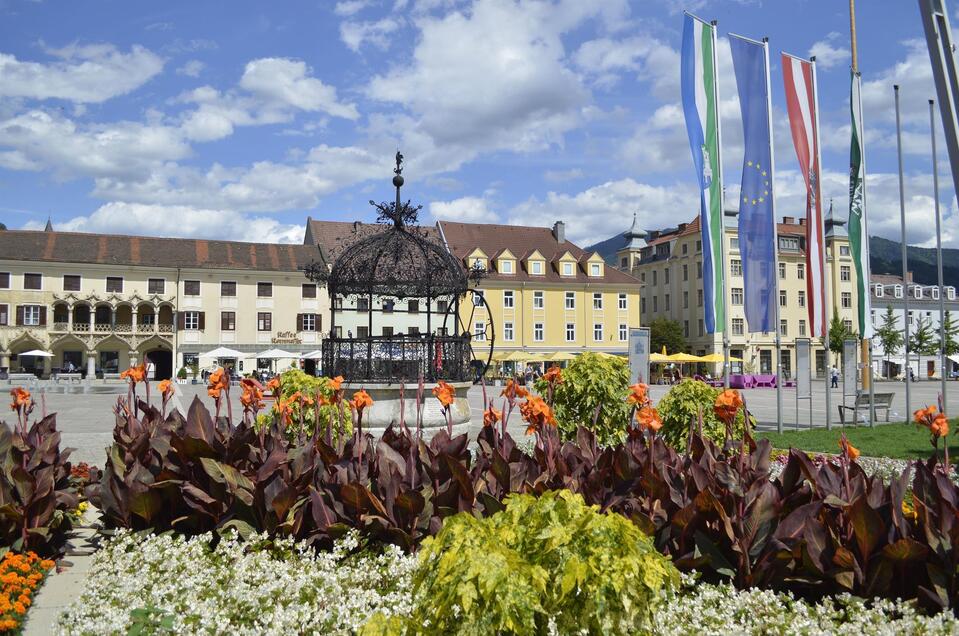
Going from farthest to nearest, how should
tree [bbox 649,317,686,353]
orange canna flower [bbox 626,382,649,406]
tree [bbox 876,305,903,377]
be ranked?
1. tree [bbox 876,305,903,377]
2. tree [bbox 649,317,686,353]
3. orange canna flower [bbox 626,382,649,406]

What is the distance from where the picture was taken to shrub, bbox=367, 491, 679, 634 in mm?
2404

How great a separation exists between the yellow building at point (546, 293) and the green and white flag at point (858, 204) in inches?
1629

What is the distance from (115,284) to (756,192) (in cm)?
4950

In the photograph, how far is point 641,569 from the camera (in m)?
2.59

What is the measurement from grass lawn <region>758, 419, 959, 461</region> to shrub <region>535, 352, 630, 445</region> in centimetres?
240

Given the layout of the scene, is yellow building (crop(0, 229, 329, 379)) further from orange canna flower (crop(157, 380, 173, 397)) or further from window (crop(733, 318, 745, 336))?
orange canna flower (crop(157, 380, 173, 397))

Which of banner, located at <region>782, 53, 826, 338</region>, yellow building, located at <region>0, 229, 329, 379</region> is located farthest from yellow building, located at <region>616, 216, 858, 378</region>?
banner, located at <region>782, 53, 826, 338</region>

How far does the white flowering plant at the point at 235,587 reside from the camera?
3865mm

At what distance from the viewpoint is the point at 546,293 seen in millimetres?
60188

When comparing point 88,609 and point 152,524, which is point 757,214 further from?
point 88,609

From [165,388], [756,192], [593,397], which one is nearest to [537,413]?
[165,388]

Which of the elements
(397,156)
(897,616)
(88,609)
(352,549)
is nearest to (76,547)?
(88,609)

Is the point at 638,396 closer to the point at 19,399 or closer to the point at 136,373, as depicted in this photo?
Result: the point at 136,373

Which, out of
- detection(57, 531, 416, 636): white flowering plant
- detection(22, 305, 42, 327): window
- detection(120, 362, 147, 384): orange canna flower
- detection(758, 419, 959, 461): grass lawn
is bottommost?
detection(758, 419, 959, 461): grass lawn
